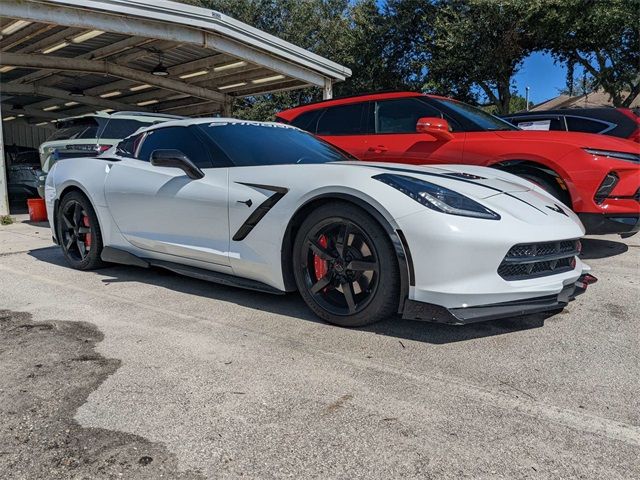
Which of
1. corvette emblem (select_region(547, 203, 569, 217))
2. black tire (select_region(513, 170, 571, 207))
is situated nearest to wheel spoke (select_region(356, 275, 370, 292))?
corvette emblem (select_region(547, 203, 569, 217))

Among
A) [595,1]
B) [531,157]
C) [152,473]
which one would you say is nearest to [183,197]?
[152,473]

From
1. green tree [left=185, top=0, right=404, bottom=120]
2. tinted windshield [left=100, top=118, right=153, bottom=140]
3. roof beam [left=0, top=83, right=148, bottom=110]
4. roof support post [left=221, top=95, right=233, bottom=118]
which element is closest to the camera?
tinted windshield [left=100, top=118, right=153, bottom=140]

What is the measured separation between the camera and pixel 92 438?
189 cm

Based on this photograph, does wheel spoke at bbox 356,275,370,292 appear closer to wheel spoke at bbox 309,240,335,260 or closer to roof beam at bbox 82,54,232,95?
wheel spoke at bbox 309,240,335,260

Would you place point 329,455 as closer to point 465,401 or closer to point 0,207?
point 465,401

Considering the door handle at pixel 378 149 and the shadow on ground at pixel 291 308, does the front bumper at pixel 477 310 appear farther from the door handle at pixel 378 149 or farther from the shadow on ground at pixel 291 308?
the door handle at pixel 378 149

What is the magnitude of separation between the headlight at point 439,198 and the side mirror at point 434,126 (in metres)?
2.23

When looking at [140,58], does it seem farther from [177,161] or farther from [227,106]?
[177,161]

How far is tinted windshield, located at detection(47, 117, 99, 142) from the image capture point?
25.7ft

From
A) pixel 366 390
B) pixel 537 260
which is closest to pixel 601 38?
pixel 537 260

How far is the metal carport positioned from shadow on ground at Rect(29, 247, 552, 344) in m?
5.59

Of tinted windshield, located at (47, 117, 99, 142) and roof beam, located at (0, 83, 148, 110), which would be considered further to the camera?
roof beam, located at (0, 83, 148, 110)

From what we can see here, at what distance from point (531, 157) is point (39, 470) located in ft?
15.1

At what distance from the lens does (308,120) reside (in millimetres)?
6625
